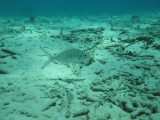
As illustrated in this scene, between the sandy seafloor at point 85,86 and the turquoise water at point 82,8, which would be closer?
the sandy seafloor at point 85,86

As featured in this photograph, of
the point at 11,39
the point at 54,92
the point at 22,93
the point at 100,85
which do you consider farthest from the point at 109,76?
the point at 11,39

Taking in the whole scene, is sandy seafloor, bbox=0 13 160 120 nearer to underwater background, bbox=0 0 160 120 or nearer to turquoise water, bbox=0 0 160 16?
underwater background, bbox=0 0 160 120

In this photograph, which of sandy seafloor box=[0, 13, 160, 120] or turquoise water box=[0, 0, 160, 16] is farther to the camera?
turquoise water box=[0, 0, 160, 16]

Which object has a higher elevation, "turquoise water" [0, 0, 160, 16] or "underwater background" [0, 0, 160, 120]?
"turquoise water" [0, 0, 160, 16]

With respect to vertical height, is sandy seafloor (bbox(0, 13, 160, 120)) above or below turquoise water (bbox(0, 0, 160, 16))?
below

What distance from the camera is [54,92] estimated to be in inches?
187

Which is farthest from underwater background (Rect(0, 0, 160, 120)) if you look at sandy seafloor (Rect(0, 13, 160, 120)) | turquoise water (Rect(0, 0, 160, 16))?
turquoise water (Rect(0, 0, 160, 16))

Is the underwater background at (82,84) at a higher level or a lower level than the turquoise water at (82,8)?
lower

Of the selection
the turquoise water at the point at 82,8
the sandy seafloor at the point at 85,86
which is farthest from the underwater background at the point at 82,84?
the turquoise water at the point at 82,8

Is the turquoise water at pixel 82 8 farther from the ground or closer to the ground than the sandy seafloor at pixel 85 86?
farther from the ground

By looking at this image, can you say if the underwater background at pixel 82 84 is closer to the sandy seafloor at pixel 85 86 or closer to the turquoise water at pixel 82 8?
the sandy seafloor at pixel 85 86

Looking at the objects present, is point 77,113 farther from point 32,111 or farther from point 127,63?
point 127,63

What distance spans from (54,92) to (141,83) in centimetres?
240

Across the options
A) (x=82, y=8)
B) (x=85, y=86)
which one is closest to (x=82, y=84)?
(x=85, y=86)
